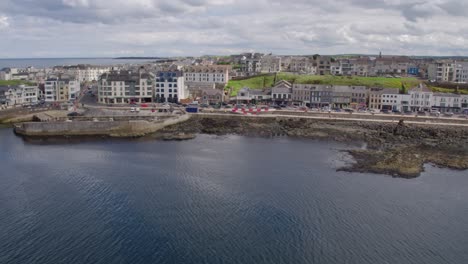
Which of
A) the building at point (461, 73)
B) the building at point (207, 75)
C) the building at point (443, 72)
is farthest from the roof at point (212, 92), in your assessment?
the building at point (461, 73)

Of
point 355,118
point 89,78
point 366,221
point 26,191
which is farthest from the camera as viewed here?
point 89,78

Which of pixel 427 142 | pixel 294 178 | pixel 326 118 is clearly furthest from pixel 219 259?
pixel 326 118

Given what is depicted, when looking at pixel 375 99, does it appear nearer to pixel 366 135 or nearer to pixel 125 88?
pixel 366 135

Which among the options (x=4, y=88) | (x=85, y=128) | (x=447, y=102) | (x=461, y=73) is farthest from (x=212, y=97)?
(x=461, y=73)

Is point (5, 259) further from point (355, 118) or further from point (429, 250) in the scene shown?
point (355, 118)

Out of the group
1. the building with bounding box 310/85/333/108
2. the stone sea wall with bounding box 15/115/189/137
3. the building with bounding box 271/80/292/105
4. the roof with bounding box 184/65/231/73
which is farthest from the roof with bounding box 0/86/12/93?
the building with bounding box 310/85/333/108

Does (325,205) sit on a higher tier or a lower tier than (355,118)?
lower

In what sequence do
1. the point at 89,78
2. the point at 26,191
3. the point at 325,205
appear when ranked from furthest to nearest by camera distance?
the point at 89,78 → the point at 26,191 → the point at 325,205
